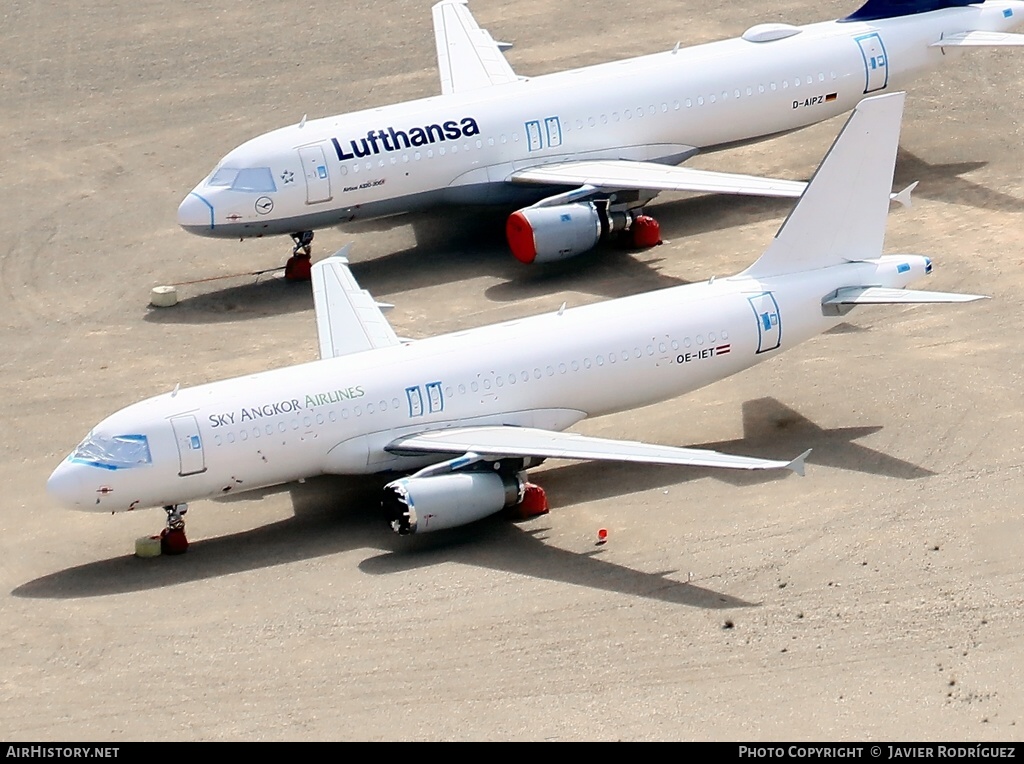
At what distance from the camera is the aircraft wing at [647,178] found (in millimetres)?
49375

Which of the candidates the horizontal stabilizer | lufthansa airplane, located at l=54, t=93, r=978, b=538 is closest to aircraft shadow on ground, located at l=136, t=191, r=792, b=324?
lufthansa airplane, located at l=54, t=93, r=978, b=538

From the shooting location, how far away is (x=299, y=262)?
51469 millimetres

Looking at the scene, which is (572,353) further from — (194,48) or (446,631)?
(194,48)

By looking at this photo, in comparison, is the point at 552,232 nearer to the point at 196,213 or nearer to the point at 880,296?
the point at 196,213

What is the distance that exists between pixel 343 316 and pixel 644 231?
11197 millimetres

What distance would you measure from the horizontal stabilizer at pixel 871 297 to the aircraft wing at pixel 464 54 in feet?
50.7

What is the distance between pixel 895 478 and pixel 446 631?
1078 centimetres

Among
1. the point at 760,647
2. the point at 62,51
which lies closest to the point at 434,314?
the point at 760,647

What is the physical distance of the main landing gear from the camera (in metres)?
51.4

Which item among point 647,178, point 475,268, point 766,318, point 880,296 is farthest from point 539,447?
point 647,178

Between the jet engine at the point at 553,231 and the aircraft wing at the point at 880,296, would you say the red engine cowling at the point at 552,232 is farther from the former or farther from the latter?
the aircraft wing at the point at 880,296

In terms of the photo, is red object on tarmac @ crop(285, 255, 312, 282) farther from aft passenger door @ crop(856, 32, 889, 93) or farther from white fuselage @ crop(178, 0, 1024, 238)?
aft passenger door @ crop(856, 32, 889, 93)

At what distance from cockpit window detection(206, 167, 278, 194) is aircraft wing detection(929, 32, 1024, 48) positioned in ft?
63.3

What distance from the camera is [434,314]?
1948 inches
